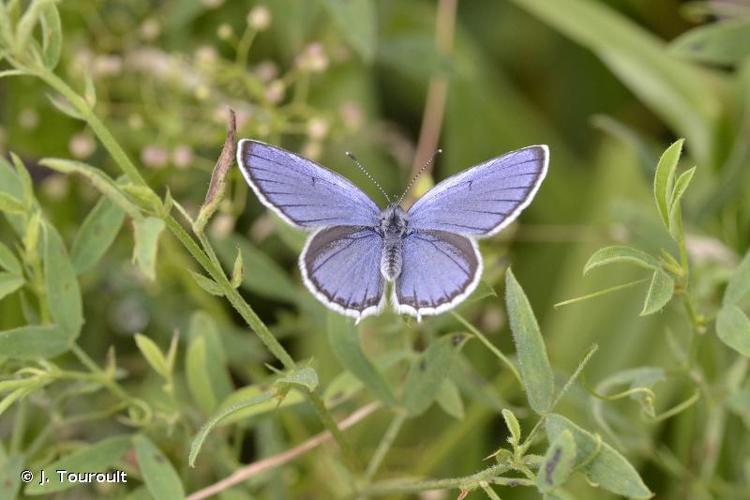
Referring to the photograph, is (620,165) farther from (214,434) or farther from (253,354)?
(214,434)

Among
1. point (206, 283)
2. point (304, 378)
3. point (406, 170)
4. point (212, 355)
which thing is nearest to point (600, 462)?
point (304, 378)

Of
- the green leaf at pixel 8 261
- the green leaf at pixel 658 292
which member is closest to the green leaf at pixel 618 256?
the green leaf at pixel 658 292

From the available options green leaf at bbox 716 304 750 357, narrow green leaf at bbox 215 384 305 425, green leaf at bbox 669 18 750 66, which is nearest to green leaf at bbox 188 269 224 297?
narrow green leaf at bbox 215 384 305 425

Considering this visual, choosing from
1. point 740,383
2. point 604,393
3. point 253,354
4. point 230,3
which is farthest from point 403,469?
point 230,3

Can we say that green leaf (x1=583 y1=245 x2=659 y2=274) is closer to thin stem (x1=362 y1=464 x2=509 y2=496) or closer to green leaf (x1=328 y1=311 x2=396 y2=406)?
thin stem (x1=362 y1=464 x2=509 y2=496)

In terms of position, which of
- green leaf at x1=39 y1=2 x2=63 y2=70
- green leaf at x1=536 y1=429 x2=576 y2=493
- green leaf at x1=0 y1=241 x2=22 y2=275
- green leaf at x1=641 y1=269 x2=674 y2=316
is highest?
green leaf at x1=39 y1=2 x2=63 y2=70
